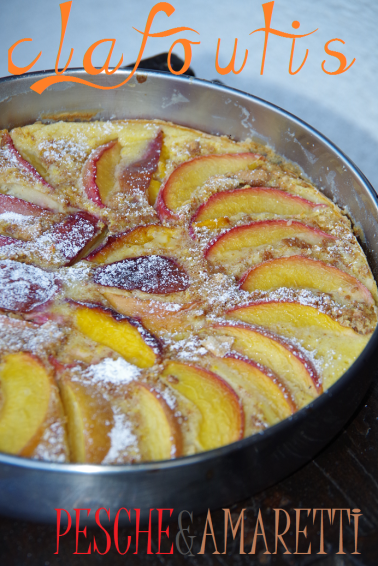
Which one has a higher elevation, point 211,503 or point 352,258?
point 352,258

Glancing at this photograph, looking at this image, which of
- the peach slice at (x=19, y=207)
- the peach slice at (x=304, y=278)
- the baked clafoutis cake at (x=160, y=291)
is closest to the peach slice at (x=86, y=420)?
the baked clafoutis cake at (x=160, y=291)

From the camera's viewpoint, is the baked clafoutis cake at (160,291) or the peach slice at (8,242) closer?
the baked clafoutis cake at (160,291)

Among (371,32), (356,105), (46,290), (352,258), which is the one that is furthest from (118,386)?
(371,32)

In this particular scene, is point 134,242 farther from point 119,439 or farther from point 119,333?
point 119,439

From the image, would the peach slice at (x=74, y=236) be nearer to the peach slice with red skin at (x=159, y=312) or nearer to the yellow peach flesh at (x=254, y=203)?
the peach slice with red skin at (x=159, y=312)

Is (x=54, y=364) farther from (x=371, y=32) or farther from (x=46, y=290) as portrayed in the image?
(x=371, y=32)

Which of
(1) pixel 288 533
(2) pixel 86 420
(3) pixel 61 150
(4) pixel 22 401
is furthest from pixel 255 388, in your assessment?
(3) pixel 61 150
